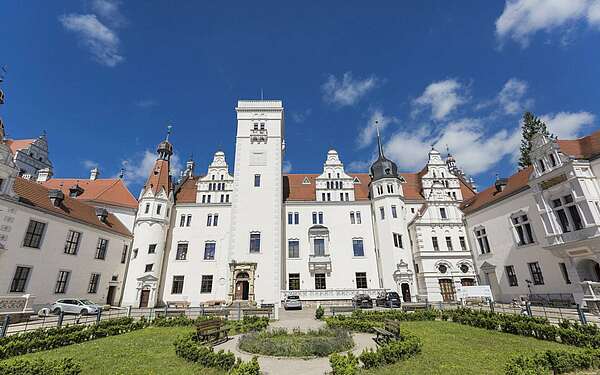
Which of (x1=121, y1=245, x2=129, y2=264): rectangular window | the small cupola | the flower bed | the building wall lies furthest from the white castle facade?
the flower bed

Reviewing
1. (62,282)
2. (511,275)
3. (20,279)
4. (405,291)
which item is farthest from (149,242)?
(511,275)

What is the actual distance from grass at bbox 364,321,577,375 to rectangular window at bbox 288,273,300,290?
2195 cm

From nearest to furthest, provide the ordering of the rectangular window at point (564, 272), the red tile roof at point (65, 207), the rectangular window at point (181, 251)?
the rectangular window at point (564, 272) < the red tile roof at point (65, 207) < the rectangular window at point (181, 251)

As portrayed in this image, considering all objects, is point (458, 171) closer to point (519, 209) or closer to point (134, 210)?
point (519, 209)

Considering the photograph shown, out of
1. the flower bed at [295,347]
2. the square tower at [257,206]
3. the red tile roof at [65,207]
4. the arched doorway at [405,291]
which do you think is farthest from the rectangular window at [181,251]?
the arched doorway at [405,291]

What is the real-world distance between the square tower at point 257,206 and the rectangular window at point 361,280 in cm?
1035

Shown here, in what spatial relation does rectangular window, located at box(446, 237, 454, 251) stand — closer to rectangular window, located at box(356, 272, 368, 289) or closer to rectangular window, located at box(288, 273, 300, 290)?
rectangular window, located at box(356, 272, 368, 289)

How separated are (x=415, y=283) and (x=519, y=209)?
46.3ft

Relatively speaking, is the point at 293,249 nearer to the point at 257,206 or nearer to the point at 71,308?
the point at 257,206

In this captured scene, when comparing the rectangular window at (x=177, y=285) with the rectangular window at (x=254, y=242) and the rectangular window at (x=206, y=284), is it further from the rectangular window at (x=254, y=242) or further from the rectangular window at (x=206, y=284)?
the rectangular window at (x=254, y=242)

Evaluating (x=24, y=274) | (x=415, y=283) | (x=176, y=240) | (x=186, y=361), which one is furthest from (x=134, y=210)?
(x=415, y=283)

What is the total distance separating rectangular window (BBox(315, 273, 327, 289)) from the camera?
114 feet

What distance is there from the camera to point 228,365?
8.31 metres

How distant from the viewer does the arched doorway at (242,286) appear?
33.1 m
